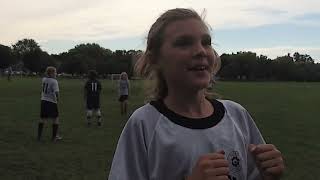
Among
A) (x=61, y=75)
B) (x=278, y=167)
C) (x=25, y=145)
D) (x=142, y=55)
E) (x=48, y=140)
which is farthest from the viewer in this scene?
(x=61, y=75)

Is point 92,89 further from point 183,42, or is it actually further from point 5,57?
point 5,57

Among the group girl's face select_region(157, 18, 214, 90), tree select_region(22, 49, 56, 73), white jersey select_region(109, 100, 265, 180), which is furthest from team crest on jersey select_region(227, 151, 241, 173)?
tree select_region(22, 49, 56, 73)

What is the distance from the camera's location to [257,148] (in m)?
2.50

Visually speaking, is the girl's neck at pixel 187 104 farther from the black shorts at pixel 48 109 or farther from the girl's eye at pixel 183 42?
the black shorts at pixel 48 109

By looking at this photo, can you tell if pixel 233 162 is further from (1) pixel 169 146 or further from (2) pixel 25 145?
(2) pixel 25 145

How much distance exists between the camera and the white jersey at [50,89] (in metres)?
14.8

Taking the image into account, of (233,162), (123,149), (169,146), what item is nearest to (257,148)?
(233,162)

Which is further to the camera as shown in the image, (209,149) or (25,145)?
(25,145)

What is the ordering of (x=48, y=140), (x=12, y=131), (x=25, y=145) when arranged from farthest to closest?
(x=12, y=131) → (x=48, y=140) → (x=25, y=145)

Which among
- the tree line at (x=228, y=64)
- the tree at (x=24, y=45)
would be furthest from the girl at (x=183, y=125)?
the tree at (x=24, y=45)

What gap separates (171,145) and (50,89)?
505 inches

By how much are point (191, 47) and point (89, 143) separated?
1194 cm

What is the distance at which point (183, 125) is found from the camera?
98.9 inches

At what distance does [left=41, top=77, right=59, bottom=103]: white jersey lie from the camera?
48.7ft
